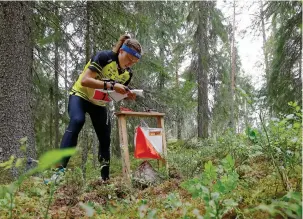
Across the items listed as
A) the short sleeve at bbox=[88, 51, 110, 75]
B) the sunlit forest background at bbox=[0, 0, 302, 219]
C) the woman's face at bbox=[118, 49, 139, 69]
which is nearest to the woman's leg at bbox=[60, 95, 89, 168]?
the sunlit forest background at bbox=[0, 0, 302, 219]

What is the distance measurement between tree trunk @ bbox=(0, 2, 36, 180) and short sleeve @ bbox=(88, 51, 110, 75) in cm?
159

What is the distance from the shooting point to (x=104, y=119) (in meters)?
3.94

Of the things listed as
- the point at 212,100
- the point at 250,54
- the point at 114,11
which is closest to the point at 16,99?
the point at 114,11

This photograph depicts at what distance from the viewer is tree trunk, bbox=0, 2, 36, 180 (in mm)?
4293

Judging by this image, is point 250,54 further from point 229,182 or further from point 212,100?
point 229,182

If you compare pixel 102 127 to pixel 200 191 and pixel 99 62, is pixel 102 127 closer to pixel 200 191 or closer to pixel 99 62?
pixel 99 62

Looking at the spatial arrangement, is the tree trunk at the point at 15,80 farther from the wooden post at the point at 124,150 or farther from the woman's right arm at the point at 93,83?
the woman's right arm at the point at 93,83

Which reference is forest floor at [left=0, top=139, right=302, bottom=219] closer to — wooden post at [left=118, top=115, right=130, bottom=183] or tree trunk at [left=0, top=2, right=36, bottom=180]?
wooden post at [left=118, top=115, right=130, bottom=183]

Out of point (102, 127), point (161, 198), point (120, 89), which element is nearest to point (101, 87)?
point (120, 89)

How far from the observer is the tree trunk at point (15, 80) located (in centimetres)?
429

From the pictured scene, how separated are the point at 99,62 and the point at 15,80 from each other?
5.56 ft

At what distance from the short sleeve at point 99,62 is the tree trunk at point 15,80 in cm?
159

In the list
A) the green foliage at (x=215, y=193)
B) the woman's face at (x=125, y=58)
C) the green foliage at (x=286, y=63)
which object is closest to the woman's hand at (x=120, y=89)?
the woman's face at (x=125, y=58)

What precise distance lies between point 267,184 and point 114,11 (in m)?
4.67
